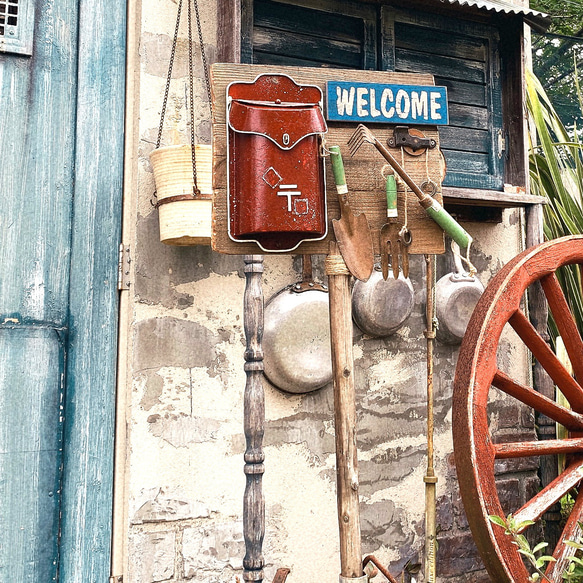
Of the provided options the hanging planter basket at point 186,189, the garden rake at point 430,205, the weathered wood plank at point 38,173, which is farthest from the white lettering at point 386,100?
the weathered wood plank at point 38,173

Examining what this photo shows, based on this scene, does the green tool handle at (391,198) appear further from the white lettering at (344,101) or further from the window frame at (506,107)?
the window frame at (506,107)

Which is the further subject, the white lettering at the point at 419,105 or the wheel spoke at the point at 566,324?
the wheel spoke at the point at 566,324

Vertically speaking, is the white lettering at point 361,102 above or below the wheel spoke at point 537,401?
above

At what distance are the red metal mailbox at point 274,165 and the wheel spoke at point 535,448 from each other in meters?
0.87

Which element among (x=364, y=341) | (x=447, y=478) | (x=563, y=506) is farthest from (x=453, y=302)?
(x=563, y=506)

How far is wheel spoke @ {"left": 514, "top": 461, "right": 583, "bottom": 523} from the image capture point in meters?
Answer: 2.01

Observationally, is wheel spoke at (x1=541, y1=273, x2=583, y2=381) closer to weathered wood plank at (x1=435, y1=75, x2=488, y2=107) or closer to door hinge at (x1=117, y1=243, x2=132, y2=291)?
weathered wood plank at (x1=435, y1=75, x2=488, y2=107)

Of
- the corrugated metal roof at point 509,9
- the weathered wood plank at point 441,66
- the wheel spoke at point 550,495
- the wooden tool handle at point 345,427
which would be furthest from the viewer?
the weathered wood plank at point 441,66

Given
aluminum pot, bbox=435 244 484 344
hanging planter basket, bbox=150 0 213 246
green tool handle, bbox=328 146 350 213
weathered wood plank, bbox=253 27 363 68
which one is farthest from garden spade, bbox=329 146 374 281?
aluminum pot, bbox=435 244 484 344

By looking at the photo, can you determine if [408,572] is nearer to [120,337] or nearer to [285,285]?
[285,285]

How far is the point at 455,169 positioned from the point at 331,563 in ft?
5.08

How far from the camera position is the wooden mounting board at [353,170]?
1.74m

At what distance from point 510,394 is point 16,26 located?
199 cm

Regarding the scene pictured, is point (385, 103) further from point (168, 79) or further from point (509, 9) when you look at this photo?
point (509, 9)
